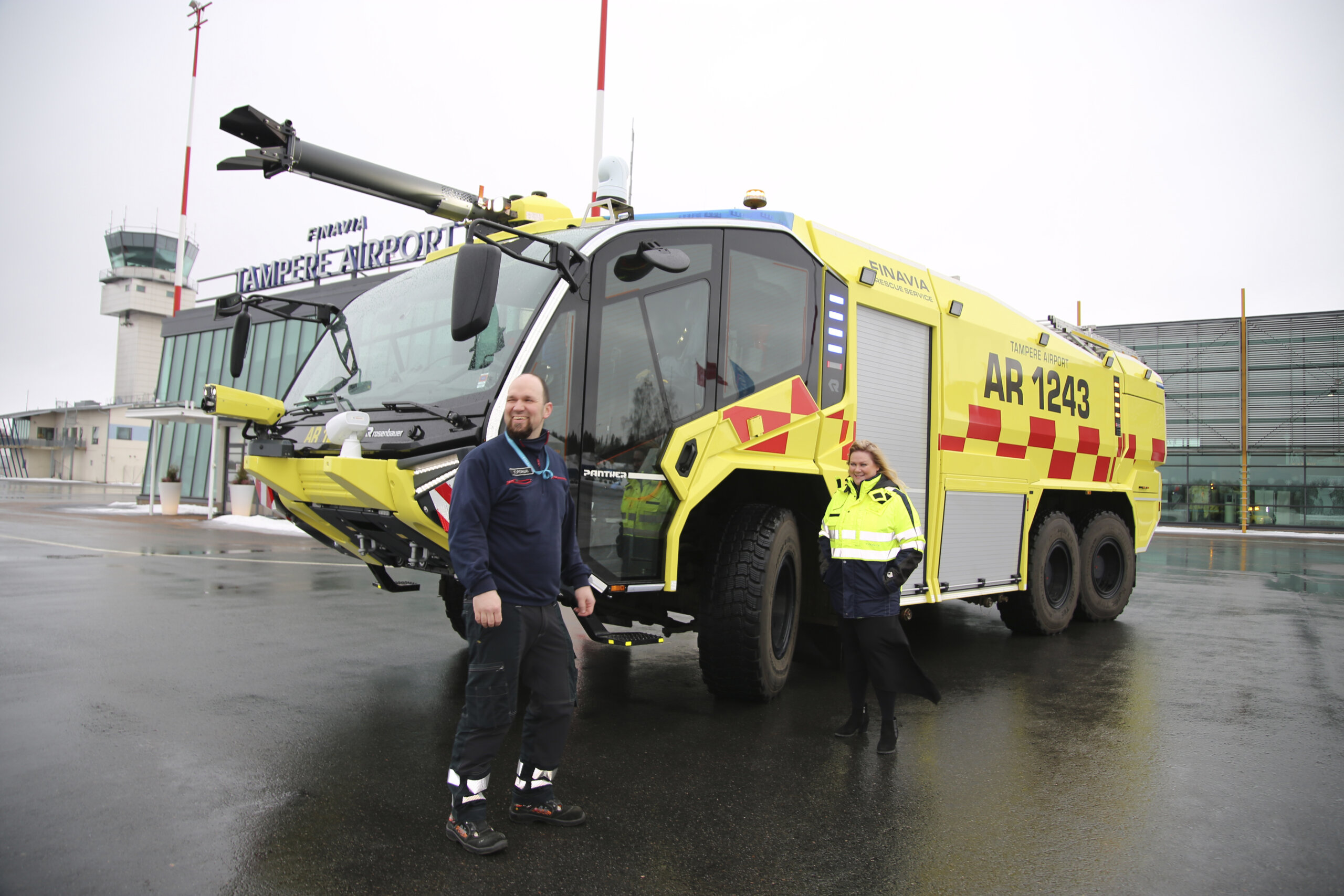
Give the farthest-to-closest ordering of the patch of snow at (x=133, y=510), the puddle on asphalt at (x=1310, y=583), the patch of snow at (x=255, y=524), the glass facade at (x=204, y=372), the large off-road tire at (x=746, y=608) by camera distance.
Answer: the glass facade at (x=204, y=372) → the patch of snow at (x=133, y=510) → the patch of snow at (x=255, y=524) → the puddle on asphalt at (x=1310, y=583) → the large off-road tire at (x=746, y=608)

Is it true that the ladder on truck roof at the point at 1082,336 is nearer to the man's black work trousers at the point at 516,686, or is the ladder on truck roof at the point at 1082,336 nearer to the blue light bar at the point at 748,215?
the blue light bar at the point at 748,215

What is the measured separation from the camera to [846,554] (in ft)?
14.9

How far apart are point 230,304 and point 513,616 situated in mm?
3436

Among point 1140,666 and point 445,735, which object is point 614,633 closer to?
point 445,735

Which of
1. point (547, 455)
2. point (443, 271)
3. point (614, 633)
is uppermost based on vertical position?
point (443, 271)

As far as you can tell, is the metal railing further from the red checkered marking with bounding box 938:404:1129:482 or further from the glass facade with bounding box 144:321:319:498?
the red checkered marking with bounding box 938:404:1129:482

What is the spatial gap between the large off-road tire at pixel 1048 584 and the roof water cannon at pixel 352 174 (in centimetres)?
508

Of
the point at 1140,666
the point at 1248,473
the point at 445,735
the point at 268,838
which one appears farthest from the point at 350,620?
the point at 1248,473

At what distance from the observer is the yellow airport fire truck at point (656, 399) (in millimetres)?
4184

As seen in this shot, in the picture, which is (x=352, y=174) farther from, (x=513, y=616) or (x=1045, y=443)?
(x=1045, y=443)

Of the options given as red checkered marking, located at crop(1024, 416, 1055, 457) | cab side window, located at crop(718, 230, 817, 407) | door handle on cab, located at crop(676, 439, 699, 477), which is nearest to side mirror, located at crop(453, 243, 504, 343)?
door handle on cab, located at crop(676, 439, 699, 477)

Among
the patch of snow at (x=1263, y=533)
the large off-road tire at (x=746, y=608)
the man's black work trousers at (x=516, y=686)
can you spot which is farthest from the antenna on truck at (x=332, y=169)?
the patch of snow at (x=1263, y=533)

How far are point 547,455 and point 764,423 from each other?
192 centimetres

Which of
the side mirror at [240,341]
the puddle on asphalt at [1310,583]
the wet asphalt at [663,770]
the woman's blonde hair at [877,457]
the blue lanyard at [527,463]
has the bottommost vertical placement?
the wet asphalt at [663,770]
